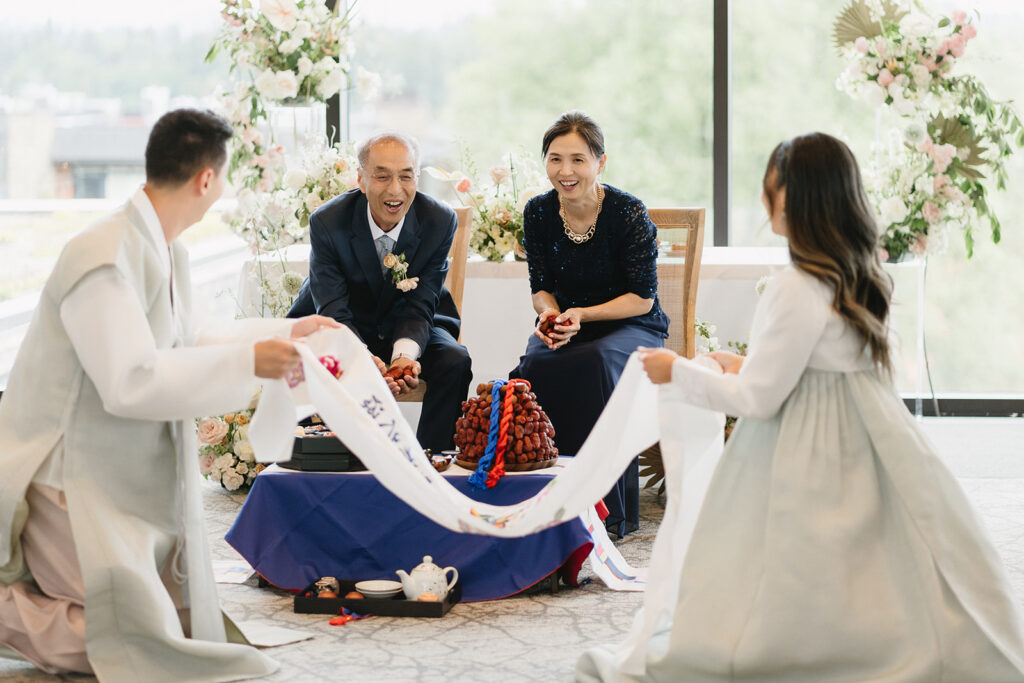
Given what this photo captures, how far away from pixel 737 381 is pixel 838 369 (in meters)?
0.24

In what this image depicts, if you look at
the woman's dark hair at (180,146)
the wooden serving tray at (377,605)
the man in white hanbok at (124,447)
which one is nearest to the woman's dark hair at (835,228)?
the man in white hanbok at (124,447)

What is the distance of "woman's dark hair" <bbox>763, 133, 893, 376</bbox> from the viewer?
2705mm

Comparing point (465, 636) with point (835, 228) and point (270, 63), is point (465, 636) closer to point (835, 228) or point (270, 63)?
point (835, 228)

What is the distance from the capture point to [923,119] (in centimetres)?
566

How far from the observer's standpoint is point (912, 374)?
6875 millimetres

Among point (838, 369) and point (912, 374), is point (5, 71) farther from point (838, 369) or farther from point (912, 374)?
point (838, 369)

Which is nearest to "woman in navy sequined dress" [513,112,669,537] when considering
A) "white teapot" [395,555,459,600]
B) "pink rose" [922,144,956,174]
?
"white teapot" [395,555,459,600]

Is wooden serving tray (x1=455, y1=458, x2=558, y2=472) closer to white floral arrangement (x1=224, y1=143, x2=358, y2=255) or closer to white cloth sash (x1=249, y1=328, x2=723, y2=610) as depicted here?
white cloth sash (x1=249, y1=328, x2=723, y2=610)

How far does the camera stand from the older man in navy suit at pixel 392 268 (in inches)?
179

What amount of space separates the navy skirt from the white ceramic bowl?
1.00 metres

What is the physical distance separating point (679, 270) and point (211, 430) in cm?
206

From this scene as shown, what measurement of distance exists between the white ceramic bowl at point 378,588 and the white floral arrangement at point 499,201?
7.70 ft

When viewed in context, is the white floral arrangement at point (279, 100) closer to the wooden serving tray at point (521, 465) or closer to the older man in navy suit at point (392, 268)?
the older man in navy suit at point (392, 268)

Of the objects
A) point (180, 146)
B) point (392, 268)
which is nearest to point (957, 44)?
point (392, 268)
